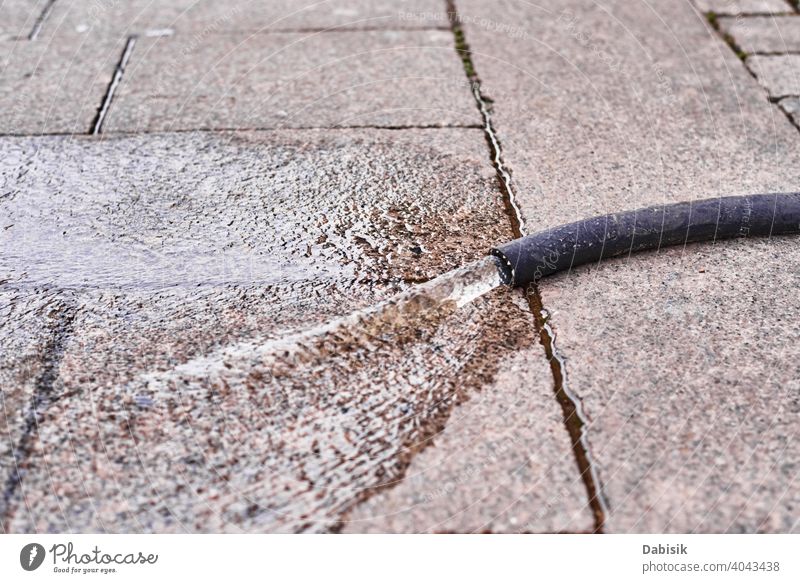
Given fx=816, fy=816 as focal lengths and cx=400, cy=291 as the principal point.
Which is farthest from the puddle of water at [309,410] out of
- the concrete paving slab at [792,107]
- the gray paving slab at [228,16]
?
the gray paving slab at [228,16]

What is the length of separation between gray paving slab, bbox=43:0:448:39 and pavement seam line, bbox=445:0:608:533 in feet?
2.60

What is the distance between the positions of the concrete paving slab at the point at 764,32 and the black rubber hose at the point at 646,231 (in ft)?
4.05

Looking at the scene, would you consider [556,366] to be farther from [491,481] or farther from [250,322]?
[250,322]

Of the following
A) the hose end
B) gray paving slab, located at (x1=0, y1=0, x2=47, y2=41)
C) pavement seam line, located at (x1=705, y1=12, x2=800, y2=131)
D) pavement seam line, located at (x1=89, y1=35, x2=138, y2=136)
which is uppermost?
gray paving slab, located at (x1=0, y1=0, x2=47, y2=41)

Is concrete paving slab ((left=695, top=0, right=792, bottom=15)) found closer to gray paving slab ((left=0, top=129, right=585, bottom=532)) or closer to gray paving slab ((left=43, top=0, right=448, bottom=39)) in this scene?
gray paving slab ((left=43, top=0, right=448, bottom=39))

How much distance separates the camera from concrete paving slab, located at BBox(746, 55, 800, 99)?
2.64 meters

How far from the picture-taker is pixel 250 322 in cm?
165

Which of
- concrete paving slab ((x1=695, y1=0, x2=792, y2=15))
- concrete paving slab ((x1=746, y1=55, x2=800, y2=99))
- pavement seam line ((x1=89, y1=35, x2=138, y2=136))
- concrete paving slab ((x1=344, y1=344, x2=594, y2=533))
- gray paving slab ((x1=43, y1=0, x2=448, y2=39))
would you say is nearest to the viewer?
concrete paving slab ((x1=344, y1=344, x2=594, y2=533))

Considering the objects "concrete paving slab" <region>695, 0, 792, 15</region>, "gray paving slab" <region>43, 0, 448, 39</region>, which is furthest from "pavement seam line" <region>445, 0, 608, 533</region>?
Answer: "concrete paving slab" <region>695, 0, 792, 15</region>

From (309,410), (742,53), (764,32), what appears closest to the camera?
(309,410)

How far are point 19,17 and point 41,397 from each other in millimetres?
2255

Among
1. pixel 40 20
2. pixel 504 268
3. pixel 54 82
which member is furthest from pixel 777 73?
pixel 40 20

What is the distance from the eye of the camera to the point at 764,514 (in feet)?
4.10
